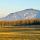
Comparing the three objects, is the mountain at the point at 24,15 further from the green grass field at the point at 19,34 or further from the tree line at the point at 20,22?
the green grass field at the point at 19,34

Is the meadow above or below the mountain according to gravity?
below

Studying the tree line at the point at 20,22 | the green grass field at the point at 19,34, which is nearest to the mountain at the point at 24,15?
the tree line at the point at 20,22

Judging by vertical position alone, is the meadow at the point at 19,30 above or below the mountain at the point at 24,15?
below

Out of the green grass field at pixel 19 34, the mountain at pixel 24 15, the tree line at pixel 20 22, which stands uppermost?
the mountain at pixel 24 15

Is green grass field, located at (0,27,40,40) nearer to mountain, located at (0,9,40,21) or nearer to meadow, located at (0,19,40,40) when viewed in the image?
meadow, located at (0,19,40,40)

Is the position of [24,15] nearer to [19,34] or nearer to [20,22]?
[20,22]

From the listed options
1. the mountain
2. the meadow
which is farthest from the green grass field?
the mountain

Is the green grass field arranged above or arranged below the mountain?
below

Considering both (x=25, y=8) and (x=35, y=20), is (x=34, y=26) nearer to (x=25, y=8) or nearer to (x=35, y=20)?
(x=35, y=20)

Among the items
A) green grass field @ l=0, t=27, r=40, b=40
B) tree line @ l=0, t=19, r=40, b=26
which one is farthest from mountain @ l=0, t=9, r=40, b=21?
green grass field @ l=0, t=27, r=40, b=40

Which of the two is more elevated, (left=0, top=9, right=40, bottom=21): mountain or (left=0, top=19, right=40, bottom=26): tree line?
(left=0, top=9, right=40, bottom=21): mountain

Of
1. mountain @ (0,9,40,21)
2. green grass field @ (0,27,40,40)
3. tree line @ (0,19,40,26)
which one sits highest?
mountain @ (0,9,40,21)

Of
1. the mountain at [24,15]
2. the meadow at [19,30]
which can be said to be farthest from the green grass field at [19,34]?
the mountain at [24,15]

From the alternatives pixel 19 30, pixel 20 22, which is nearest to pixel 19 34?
pixel 19 30
